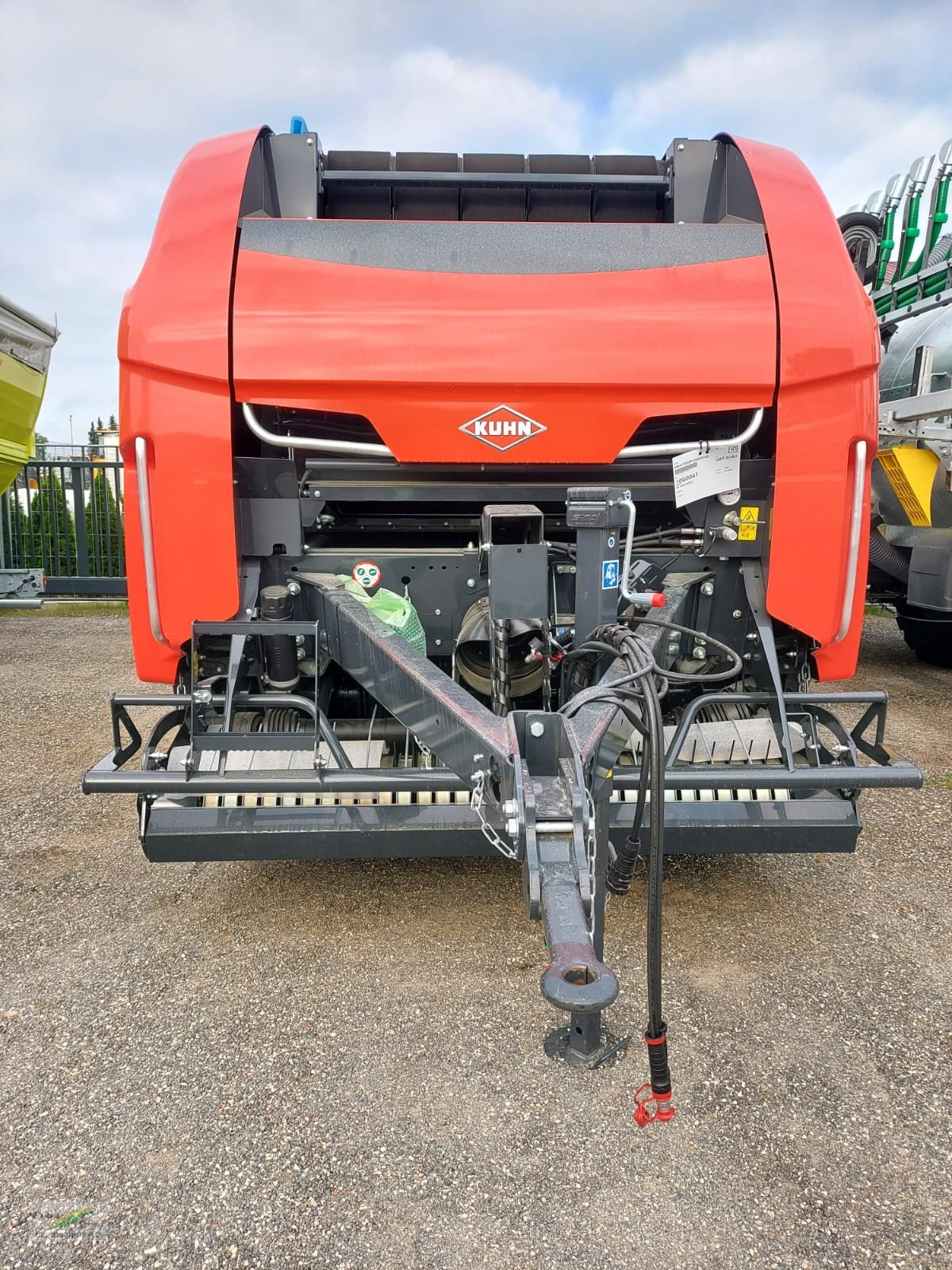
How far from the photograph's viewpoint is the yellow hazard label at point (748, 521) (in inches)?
107

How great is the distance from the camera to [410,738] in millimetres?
2904

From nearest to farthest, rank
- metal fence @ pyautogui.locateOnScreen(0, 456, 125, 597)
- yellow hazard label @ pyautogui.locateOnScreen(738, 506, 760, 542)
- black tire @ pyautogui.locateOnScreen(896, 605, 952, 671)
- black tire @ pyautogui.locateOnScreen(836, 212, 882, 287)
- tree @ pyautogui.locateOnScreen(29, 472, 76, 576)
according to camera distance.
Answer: yellow hazard label @ pyautogui.locateOnScreen(738, 506, 760, 542) → black tire @ pyautogui.locateOnScreen(836, 212, 882, 287) → black tire @ pyautogui.locateOnScreen(896, 605, 952, 671) → metal fence @ pyautogui.locateOnScreen(0, 456, 125, 597) → tree @ pyautogui.locateOnScreen(29, 472, 76, 576)

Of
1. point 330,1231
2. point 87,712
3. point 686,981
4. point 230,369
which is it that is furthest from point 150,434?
point 87,712

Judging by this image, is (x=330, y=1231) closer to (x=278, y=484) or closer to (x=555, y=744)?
(x=555, y=744)

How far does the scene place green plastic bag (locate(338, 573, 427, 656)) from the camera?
265cm

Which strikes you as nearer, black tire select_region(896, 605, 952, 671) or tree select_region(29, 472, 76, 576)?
black tire select_region(896, 605, 952, 671)

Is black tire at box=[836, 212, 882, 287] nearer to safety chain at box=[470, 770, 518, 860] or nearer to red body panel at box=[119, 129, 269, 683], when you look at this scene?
red body panel at box=[119, 129, 269, 683]

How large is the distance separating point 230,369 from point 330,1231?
2181mm

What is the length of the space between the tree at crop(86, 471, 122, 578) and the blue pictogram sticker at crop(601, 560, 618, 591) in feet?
30.2

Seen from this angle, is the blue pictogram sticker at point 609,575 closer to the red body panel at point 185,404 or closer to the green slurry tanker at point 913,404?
the red body panel at point 185,404

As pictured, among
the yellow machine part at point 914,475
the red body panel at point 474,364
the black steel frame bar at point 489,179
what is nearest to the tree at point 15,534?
the black steel frame bar at point 489,179

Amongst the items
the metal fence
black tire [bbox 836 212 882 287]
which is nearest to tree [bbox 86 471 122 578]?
the metal fence

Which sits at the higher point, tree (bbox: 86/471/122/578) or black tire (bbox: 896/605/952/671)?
tree (bbox: 86/471/122/578)

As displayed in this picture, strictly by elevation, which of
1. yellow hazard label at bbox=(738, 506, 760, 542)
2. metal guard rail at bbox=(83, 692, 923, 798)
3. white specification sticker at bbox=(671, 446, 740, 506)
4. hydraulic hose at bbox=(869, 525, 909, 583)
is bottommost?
metal guard rail at bbox=(83, 692, 923, 798)
